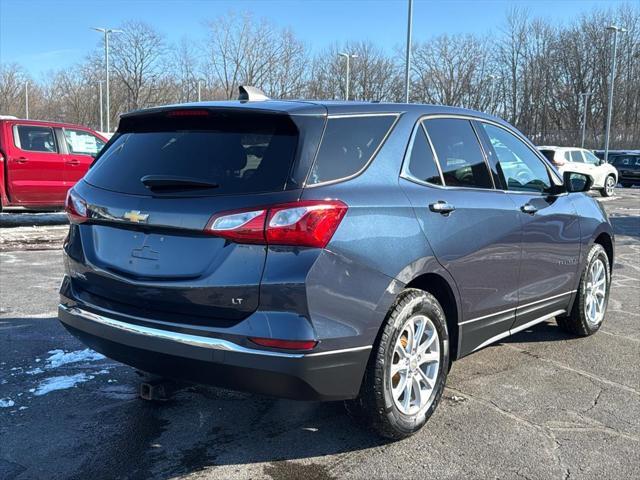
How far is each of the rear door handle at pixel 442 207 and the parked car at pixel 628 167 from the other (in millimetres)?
30697

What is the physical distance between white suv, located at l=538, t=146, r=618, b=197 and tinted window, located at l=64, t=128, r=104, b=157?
15.6 metres

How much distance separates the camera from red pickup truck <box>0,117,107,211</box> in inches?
462

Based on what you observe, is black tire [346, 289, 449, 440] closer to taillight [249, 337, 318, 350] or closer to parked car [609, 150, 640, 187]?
taillight [249, 337, 318, 350]

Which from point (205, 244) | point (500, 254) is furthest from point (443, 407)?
point (205, 244)

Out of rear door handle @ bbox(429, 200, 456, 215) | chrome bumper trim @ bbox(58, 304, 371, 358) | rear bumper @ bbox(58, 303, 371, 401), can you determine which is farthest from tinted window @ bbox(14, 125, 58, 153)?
rear door handle @ bbox(429, 200, 456, 215)

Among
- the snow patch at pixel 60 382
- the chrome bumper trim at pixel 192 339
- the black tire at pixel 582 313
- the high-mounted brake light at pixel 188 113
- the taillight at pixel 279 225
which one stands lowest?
the snow patch at pixel 60 382

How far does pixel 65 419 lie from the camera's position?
3.57 metres

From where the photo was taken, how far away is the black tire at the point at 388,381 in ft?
10.1

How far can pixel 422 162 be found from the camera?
11.6ft

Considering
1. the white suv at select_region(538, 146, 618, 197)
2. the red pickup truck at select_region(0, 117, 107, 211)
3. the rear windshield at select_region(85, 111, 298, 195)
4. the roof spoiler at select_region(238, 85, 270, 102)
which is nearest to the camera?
the rear windshield at select_region(85, 111, 298, 195)

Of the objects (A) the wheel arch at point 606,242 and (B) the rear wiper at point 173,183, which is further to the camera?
(A) the wheel arch at point 606,242

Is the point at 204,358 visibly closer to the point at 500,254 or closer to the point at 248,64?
the point at 500,254

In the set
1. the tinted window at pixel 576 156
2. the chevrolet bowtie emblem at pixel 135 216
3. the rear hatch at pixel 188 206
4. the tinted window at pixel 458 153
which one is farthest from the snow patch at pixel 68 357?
the tinted window at pixel 576 156

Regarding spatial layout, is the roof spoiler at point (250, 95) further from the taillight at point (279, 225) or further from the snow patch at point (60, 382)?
the snow patch at point (60, 382)
